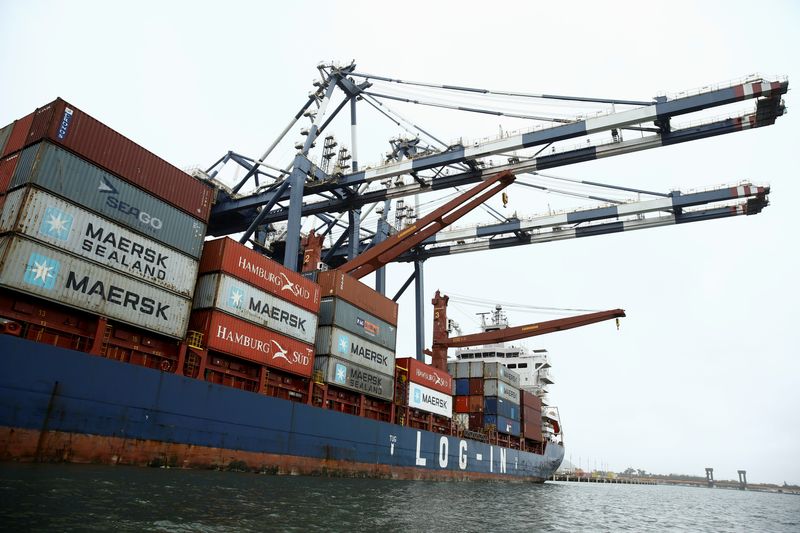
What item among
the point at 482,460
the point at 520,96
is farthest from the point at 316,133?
the point at 482,460

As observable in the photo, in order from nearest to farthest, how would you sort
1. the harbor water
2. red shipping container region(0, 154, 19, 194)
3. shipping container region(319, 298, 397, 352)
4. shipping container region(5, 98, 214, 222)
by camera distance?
the harbor water → red shipping container region(0, 154, 19, 194) → shipping container region(5, 98, 214, 222) → shipping container region(319, 298, 397, 352)

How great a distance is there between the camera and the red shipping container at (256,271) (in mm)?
19144

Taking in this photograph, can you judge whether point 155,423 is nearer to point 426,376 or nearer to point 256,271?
point 256,271

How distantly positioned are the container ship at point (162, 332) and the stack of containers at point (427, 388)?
63.5 inches

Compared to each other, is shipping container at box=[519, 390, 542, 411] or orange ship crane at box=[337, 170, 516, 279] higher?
orange ship crane at box=[337, 170, 516, 279]

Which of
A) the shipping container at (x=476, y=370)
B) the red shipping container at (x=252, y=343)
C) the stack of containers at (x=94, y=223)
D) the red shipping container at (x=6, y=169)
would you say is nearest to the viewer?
the stack of containers at (x=94, y=223)

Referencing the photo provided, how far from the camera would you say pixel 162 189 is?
17.6 metres

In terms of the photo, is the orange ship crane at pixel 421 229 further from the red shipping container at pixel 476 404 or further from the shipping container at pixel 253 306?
the red shipping container at pixel 476 404

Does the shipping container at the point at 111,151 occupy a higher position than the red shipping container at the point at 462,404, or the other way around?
the shipping container at the point at 111,151

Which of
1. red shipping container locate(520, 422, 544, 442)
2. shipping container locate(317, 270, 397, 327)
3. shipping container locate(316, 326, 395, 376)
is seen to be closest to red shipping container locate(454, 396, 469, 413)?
red shipping container locate(520, 422, 544, 442)

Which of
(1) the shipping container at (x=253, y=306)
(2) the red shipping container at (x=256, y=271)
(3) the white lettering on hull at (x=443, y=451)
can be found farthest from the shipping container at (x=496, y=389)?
(1) the shipping container at (x=253, y=306)

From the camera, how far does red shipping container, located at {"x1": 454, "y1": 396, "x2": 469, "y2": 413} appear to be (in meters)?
40.3

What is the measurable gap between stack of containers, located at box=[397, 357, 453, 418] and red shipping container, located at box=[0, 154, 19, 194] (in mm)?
21067

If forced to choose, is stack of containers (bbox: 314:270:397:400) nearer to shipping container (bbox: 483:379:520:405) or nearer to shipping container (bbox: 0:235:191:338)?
shipping container (bbox: 0:235:191:338)
